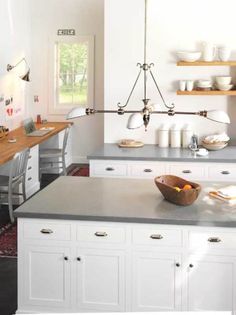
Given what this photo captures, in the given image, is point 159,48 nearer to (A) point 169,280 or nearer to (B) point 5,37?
(B) point 5,37

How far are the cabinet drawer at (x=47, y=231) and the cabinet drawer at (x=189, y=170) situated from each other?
95.4 inches

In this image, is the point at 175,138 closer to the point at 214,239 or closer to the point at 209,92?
the point at 209,92

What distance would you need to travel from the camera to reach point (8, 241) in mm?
6250

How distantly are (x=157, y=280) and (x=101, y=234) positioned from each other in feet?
1.53

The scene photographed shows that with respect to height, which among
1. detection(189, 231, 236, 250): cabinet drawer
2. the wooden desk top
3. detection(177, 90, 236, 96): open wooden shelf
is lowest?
detection(189, 231, 236, 250): cabinet drawer

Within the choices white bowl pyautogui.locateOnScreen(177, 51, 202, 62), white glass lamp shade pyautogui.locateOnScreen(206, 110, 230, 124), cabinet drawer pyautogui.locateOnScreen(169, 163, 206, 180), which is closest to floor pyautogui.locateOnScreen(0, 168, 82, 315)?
cabinet drawer pyautogui.locateOnScreen(169, 163, 206, 180)

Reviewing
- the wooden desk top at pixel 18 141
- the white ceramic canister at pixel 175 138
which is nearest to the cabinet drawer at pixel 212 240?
the white ceramic canister at pixel 175 138

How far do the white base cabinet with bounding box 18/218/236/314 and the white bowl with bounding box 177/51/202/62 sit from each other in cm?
320

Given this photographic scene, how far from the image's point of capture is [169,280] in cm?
385

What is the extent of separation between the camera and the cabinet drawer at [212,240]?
12.3ft

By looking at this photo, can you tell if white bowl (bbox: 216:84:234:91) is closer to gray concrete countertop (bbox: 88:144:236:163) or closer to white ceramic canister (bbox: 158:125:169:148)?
gray concrete countertop (bbox: 88:144:236:163)

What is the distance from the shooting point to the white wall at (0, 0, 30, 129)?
8.64m

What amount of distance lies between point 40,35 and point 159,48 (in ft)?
12.9

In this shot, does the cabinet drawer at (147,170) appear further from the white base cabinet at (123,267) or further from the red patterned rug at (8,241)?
the white base cabinet at (123,267)
